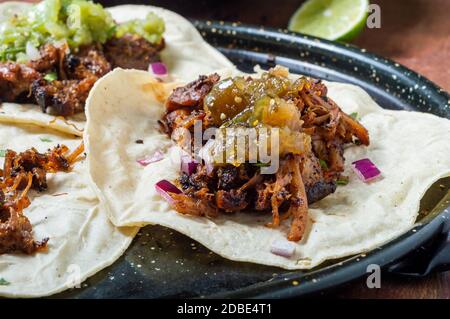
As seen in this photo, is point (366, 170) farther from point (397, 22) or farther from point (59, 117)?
point (397, 22)

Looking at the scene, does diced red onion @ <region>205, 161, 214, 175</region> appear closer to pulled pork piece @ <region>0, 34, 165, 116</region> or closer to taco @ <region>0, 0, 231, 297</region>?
taco @ <region>0, 0, 231, 297</region>

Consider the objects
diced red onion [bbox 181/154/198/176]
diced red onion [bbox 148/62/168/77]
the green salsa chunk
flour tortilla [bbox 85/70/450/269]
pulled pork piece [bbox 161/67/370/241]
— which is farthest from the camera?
the green salsa chunk

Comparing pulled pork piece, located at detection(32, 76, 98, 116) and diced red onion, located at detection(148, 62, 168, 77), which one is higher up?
diced red onion, located at detection(148, 62, 168, 77)

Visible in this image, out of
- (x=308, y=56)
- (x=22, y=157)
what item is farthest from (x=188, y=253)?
(x=308, y=56)

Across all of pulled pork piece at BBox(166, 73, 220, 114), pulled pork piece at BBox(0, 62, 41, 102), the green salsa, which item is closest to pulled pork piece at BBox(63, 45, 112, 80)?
the green salsa

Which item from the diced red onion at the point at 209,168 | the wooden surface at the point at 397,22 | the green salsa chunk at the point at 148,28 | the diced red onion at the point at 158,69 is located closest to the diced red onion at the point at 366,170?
the diced red onion at the point at 209,168

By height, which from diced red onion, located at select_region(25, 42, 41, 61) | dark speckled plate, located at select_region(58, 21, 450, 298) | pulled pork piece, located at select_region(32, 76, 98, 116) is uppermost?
diced red onion, located at select_region(25, 42, 41, 61)

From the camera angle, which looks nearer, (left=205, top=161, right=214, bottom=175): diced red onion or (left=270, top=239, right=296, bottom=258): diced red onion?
(left=270, top=239, right=296, bottom=258): diced red onion
